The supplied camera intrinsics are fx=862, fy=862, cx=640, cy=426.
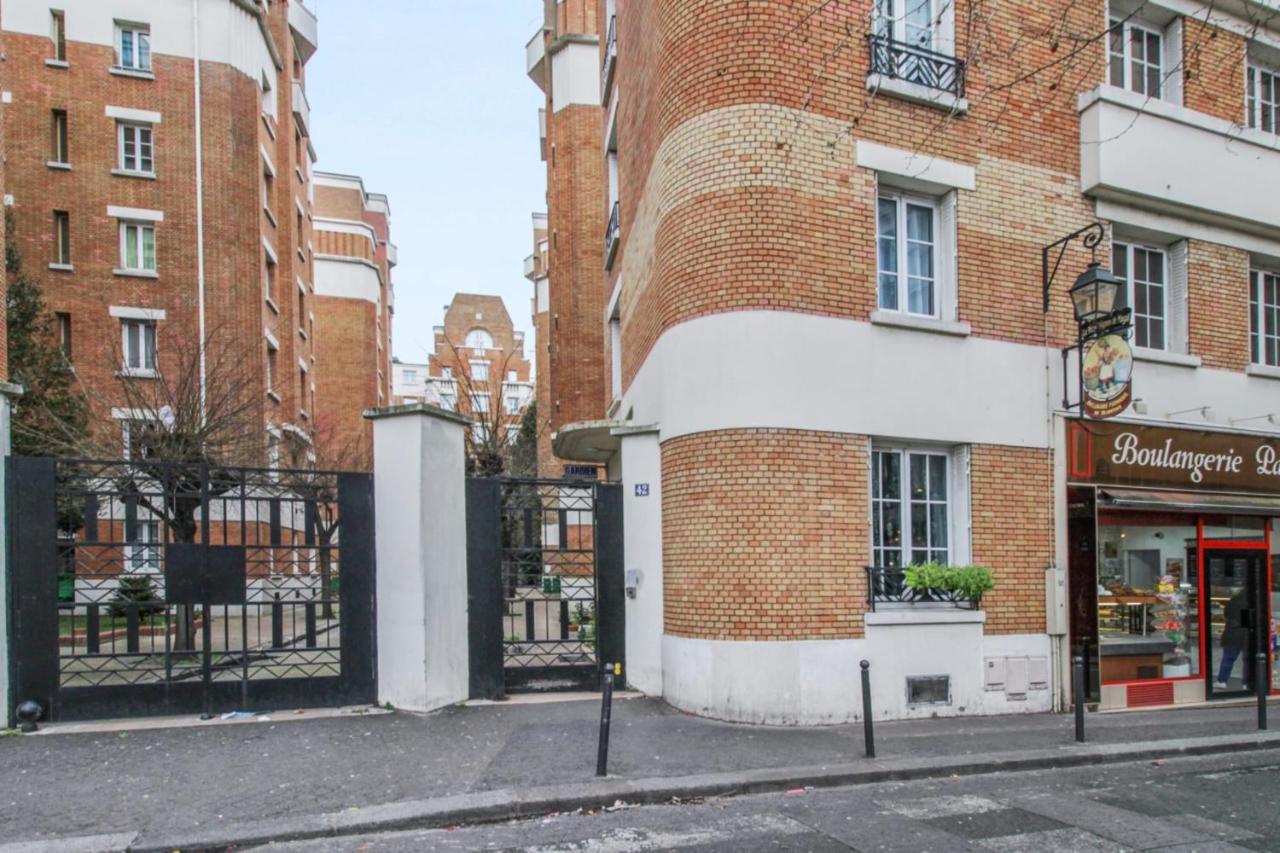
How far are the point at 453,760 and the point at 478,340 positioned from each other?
89350 mm

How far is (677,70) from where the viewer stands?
1038 centimetres

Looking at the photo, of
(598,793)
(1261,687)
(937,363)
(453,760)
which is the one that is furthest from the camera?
(937,363)

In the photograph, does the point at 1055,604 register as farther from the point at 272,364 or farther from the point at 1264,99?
the point at 272,364

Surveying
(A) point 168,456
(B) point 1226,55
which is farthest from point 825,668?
(A) point 168,456

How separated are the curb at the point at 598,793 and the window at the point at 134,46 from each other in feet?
84.7

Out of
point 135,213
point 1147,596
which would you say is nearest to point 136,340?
point 135,213

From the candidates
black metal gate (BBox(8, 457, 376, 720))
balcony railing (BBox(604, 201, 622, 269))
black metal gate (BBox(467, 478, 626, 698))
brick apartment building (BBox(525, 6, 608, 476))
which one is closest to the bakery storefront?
black metal gate (BBox(467, 478, 626, 698))

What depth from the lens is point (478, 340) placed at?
311 ft

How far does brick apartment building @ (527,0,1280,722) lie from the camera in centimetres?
972

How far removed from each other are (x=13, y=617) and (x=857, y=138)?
10486 mm

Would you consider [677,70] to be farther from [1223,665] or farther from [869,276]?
[1223,665]

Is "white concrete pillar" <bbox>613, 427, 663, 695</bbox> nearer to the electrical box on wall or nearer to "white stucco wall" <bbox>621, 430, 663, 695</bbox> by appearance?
"white stucco wall" <bbox>621, 430, 663, 695</bbox>

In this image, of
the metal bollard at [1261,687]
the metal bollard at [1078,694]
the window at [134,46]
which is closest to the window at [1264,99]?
the metal bollard at [1261,687]

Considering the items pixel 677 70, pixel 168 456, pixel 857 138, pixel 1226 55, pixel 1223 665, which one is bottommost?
pixel 1223 665
